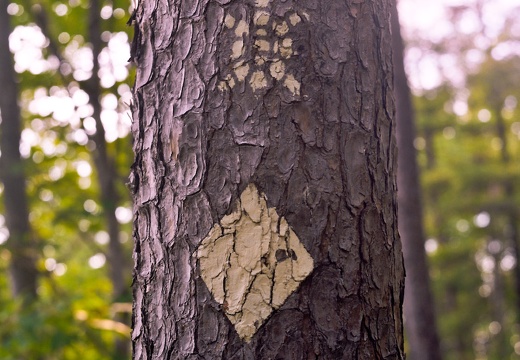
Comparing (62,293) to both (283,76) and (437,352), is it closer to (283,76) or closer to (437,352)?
(437,352)

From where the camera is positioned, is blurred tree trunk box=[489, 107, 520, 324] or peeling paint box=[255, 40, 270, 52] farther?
blurred tree trunk box=[489, 107, 520, 324]

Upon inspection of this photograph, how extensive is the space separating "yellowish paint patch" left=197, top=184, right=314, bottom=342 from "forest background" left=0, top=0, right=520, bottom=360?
0.53 m

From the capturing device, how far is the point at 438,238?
19.5 m

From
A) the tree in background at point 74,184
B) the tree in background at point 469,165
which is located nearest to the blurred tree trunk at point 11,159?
the tree in background at point 74,184

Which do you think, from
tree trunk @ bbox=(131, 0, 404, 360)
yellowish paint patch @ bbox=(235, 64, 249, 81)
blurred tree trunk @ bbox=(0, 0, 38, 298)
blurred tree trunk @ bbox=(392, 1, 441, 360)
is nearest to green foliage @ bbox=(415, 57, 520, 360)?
blurred tree trunk @ bbox=(392, 1, 441, 360)

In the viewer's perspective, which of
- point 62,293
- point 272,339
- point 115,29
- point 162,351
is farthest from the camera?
point 115,29

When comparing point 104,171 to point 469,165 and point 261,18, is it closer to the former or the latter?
point 261,18

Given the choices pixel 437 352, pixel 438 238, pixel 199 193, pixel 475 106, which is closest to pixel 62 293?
pixel 437 352

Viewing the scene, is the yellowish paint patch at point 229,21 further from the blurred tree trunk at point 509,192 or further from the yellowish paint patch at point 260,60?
the blurred tree trunk at point 509,192

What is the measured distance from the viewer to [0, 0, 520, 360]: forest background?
5098 mm

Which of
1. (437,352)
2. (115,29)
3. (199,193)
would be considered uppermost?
(115,29)

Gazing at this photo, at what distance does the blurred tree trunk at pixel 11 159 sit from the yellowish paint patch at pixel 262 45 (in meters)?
5.46

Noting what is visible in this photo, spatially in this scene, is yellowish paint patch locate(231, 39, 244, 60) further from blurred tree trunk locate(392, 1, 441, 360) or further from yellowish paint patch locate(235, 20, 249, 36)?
blurred tree trunk locate(392, 1, 441, 360)

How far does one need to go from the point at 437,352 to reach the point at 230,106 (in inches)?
236
